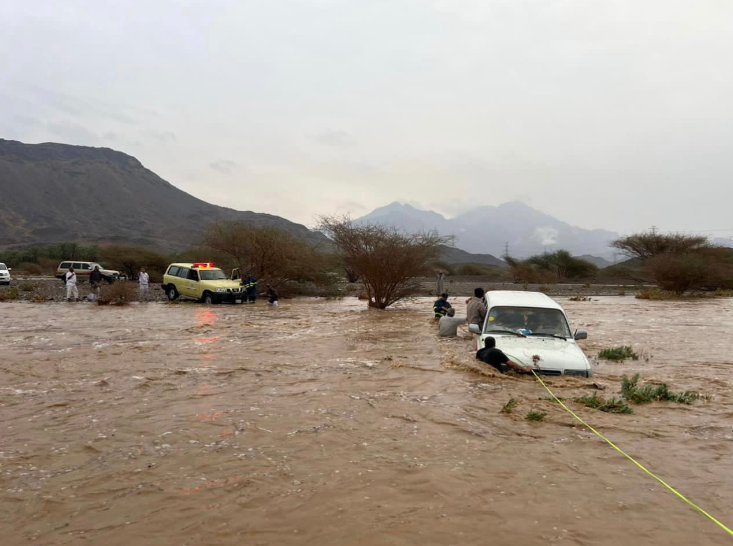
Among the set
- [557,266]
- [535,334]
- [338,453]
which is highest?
[557,266]

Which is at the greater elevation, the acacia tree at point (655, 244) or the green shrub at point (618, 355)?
the acacia tree at point (655, 244)

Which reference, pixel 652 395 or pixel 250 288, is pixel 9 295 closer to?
pixel 250 288

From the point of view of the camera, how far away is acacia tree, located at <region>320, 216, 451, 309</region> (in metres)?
23.3

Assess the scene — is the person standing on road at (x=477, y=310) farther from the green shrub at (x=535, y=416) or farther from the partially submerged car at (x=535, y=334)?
the green shrub at (x=535, y=416)

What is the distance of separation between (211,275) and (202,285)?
96 centimetres

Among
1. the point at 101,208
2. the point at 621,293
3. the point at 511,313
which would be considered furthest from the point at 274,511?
the point at 101,208

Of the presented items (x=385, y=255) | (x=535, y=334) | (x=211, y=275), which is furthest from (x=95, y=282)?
(x=535, y=334)

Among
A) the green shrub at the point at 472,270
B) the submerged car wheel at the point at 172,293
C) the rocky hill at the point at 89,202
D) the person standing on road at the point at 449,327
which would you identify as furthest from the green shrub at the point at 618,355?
the rocky hill at the point at 89,202

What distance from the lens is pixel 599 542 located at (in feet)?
12.6

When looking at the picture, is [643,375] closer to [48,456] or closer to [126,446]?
[126,446]

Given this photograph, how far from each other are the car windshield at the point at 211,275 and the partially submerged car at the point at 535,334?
656 inches

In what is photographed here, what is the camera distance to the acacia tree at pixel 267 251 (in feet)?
96.4

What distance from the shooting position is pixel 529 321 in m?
9.98

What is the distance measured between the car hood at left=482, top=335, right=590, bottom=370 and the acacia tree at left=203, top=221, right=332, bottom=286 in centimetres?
2089
